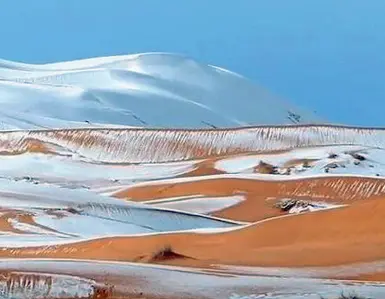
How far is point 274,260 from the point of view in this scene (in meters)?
10.5

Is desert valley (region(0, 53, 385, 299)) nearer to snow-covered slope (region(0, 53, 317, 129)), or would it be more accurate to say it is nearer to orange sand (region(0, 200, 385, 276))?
orange sand (region(0, 200, 385, 276))

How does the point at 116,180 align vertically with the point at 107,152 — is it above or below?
below

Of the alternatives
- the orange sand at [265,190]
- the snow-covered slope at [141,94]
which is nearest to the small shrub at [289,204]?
the orange sand at [265,190]

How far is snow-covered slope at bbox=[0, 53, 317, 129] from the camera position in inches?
2672

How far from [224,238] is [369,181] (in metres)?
10.9

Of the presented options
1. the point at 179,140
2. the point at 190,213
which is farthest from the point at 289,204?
the point at 179,140

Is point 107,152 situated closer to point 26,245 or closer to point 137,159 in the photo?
point 137,159

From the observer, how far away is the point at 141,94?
82.6 meters

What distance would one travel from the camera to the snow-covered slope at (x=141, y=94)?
223 ft

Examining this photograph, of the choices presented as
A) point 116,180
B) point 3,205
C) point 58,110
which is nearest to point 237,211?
point 3,205

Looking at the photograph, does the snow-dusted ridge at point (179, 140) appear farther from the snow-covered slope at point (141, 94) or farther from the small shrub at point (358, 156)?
the snow-covered slope at point (141, 94)

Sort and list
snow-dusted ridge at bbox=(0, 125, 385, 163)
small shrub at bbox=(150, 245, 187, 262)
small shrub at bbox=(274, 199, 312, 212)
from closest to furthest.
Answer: small shrub at bbox=(150, 245, 187, 262), small shrub at bbox=(274, 199, 312, 212), snow-dusted ridge at bbox=(0, 125, 385, 163)

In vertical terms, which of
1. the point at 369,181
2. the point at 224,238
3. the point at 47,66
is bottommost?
the point at 224,238

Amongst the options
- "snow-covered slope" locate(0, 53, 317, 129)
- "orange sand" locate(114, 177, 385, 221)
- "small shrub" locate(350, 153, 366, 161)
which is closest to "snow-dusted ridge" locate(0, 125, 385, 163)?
"small shrub" locate(350, 153, 366, 161)
